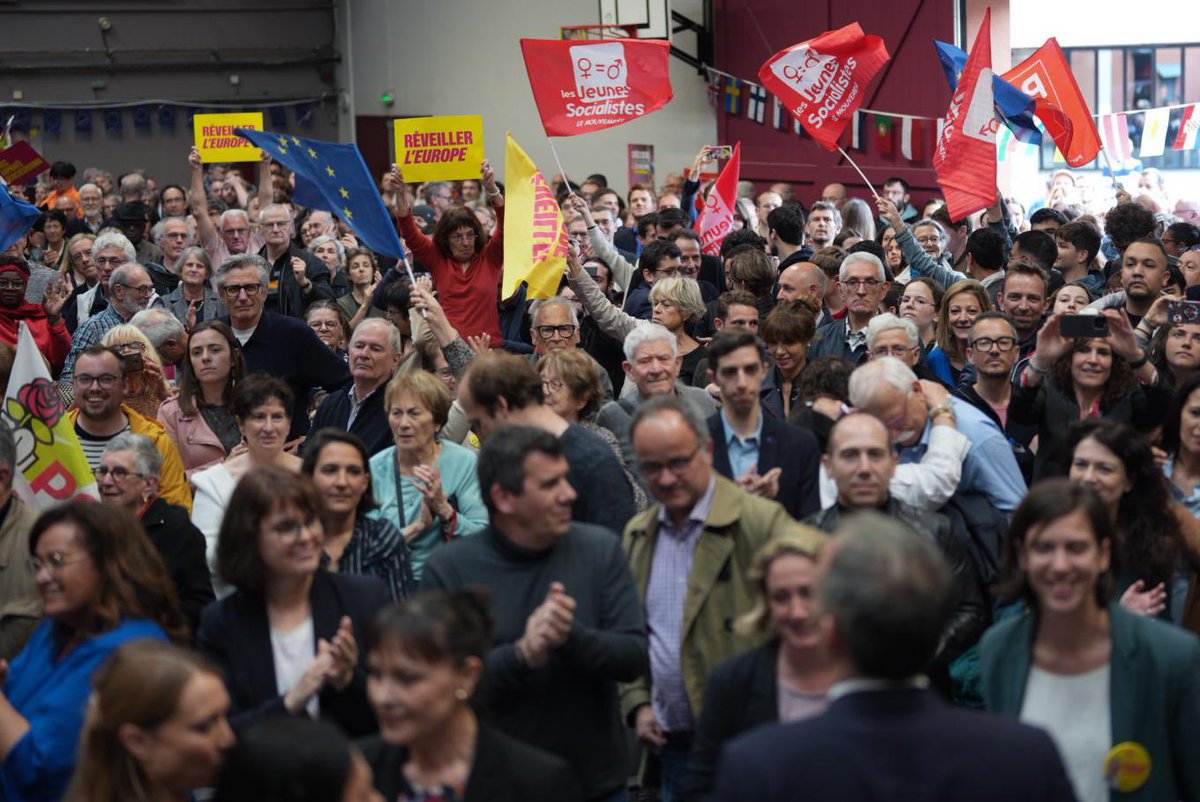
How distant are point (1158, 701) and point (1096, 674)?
0.50 feet

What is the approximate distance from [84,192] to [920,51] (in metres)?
9.82

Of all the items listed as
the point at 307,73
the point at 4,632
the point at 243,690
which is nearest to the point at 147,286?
the point at 4,632

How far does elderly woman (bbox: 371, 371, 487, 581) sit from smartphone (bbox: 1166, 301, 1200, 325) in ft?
10.3

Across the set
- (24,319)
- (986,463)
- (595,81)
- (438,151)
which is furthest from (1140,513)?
(438,151)

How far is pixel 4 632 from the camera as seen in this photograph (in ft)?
15.7

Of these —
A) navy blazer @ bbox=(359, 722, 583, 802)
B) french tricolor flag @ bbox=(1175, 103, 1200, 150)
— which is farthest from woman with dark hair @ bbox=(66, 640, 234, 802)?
french tricolor flag @ bbox=(1175, 103, 1200, 150)

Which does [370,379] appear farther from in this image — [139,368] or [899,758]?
[899,758]

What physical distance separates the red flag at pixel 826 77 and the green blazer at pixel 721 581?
8.52m

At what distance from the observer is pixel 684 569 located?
15.1ft

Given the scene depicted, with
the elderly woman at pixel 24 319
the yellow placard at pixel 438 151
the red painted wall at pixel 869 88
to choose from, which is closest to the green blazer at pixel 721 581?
the elderly woman at pixel 24 319

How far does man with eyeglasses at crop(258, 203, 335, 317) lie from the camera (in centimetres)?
1134

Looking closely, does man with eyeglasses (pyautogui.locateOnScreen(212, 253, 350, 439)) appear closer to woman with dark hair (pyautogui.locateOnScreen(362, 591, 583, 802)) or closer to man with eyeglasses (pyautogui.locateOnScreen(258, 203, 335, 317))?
man with eyeglasses (pyautogui.locateOnScreen(258, 203, 335, 317))

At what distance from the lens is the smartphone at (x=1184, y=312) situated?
6859 millimetres

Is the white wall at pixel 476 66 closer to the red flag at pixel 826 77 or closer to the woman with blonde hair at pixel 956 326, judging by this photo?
the red flag at pixel 826 77
